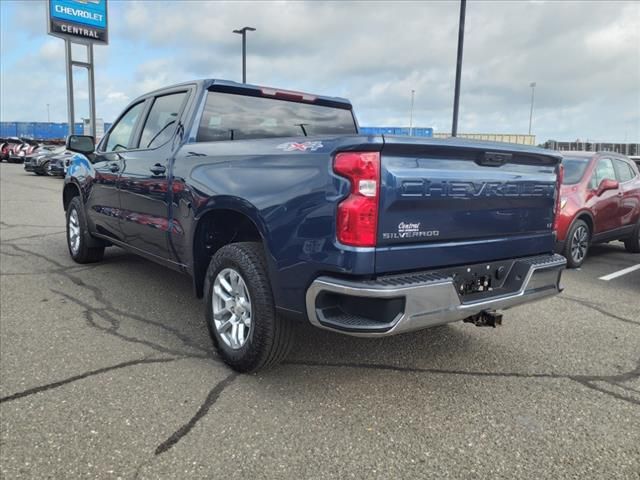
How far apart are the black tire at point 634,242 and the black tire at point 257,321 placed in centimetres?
747

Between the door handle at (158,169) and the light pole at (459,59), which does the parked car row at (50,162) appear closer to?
the light pole at (459,59)

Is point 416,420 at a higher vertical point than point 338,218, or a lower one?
lower

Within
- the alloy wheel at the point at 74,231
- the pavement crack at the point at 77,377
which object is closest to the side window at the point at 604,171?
the pavement crack at the point at 77,377

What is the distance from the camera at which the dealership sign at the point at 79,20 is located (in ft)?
78.9

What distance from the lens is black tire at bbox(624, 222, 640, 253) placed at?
28.1 feet

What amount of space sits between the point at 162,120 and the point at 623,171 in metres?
7.08

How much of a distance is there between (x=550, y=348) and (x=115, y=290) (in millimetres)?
4114

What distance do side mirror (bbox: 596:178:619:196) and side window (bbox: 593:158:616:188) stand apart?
2.0 inches

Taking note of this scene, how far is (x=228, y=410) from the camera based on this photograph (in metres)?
3.02

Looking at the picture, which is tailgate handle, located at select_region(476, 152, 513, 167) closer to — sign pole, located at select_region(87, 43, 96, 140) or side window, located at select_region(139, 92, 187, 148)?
side window, located at select_region(139, 92, 187, 148)

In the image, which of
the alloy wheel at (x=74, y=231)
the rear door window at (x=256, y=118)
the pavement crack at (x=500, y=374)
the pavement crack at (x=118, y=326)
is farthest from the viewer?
the alloy wheel at (x=74, y=231)

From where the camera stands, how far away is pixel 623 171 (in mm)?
8258

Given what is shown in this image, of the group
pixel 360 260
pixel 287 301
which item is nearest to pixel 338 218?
pixel 360 260

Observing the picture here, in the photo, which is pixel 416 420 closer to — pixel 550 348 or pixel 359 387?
pixel 359 387
